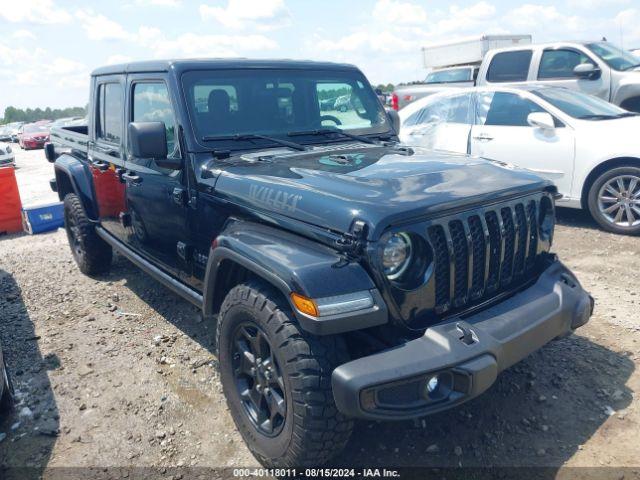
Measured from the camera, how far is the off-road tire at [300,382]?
7.67 feet

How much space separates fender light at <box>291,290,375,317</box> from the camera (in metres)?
2.24

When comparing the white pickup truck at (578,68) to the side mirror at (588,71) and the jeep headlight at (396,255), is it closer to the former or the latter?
the side mirror at (588,71)

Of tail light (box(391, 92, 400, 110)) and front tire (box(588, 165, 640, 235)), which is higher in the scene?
tail light (box(391, 92, 400, 110))

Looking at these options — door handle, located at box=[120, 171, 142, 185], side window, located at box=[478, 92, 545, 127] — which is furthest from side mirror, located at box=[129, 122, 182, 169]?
side window, located at box=[478, 92, 545, 127]

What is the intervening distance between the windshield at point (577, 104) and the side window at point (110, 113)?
4884 mm

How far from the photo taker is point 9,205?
7.89 meters

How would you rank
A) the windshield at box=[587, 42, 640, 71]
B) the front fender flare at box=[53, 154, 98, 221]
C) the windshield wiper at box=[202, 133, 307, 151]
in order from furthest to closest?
the windshield at box=[587, 42, 640, 71] → the front fender flare at box=[53, 154, 98, 221] → the windshield wiper at box=[202, 133, 307, 151]

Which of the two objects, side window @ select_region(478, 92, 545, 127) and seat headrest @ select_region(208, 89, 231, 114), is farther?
side window @ select_region(478, 92, 545, 127)

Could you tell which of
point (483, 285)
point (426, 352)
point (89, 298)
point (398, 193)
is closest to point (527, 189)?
point (483, 285)

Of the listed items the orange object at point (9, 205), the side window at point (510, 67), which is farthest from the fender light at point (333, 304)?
the side window at point (510, 67)

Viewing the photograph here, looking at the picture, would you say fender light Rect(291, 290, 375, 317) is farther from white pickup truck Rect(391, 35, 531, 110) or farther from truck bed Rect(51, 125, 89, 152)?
white pickup truck Rect(391, 35, 531, 110)

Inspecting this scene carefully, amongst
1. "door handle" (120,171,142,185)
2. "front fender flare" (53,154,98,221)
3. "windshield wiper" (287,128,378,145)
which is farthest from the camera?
"front fender flare" (53,154,98,221)

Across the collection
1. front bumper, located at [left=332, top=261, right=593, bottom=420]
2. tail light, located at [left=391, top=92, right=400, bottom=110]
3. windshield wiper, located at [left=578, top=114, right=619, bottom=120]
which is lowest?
front bumper, located at [left=332, top=261, right=593, bottom=420]

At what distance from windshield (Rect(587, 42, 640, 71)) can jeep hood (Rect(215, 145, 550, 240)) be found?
6913 millimetres
